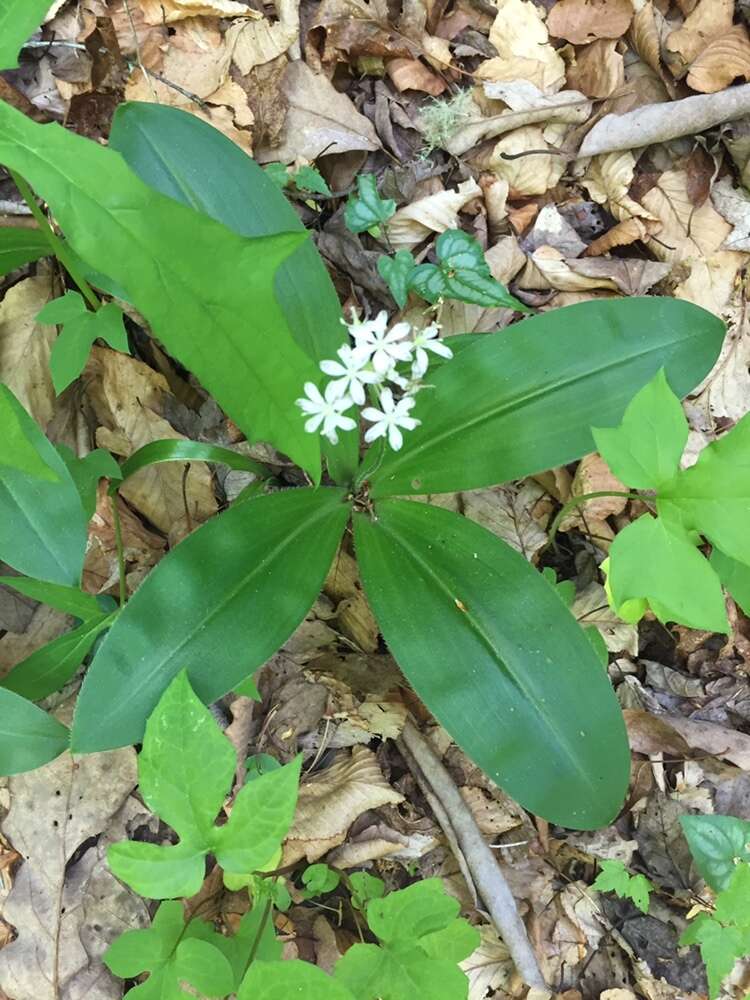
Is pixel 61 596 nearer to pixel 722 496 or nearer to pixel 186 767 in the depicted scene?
pixel 186 767

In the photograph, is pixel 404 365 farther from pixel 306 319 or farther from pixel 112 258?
pixel 112 258

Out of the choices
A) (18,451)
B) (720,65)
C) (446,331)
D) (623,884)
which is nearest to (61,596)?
(18,451)

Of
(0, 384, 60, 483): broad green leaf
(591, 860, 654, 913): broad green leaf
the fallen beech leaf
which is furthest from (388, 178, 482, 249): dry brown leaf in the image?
(591, 860, 654, 913): broad green leaf

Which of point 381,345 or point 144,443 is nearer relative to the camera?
point 381,345

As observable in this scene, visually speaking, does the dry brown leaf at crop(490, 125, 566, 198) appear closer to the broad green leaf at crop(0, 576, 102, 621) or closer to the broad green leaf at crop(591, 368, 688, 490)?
the broad green leaf at crop(591, 368, 688, 490)

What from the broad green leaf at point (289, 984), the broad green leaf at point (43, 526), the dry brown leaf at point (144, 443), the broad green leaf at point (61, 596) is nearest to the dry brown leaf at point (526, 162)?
the dry brown leaf at point (144, 443)

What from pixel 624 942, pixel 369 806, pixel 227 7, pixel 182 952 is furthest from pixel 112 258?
pixel 624 942
